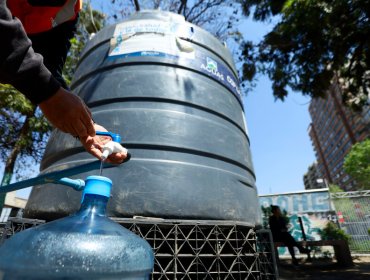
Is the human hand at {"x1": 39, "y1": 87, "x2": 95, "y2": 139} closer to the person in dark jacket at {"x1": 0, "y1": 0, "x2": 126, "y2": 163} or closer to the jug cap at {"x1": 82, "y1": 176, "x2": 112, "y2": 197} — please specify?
the person in dark jacket at {"x1": 0, "y1": 0, "x2": 126, "y2": 163}

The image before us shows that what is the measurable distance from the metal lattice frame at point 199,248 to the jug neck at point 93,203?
53 centimetres

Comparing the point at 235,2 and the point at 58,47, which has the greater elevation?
the point at 235,2

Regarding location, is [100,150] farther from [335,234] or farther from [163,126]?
[335,234]

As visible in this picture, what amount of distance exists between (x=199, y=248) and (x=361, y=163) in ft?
149

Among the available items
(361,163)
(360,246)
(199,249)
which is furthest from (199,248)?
(361,163)

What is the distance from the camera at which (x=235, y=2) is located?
28.0 ft

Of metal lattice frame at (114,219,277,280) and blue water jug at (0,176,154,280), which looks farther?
metal lattice frame at (114,219,277,280)

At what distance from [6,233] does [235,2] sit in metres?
A: 9.14

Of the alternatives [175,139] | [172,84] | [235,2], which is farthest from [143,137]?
[235,2]

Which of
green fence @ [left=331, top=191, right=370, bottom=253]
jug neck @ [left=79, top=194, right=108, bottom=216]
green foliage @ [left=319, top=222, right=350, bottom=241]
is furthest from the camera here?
green fence @ [left=331, top=191, right=370, bottom=253]

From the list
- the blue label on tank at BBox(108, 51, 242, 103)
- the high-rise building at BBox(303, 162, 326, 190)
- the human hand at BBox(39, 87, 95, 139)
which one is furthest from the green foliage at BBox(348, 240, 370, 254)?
the high-rise building at BBox(303, 162, 326, 190)

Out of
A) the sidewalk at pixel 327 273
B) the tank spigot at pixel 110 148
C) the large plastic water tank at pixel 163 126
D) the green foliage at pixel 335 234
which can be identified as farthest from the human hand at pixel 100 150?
the green foliage at pixel 335 234

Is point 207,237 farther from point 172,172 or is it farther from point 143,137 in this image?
point 143,137

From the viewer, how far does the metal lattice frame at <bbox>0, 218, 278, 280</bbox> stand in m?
1.40
